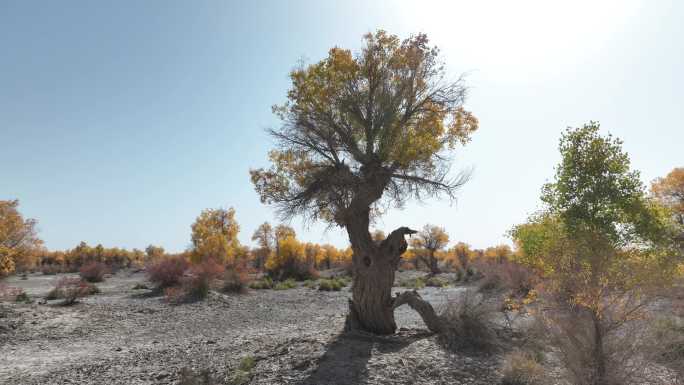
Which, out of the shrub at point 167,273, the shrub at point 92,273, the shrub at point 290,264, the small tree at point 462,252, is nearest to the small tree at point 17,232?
the shrub at point 92,273

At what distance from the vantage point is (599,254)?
18.1ft

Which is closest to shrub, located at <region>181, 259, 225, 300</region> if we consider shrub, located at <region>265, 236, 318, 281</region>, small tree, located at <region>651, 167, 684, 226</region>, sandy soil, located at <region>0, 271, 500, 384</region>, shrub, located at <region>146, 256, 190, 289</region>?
sandy soil, located at <region>0, 271, 500, 384</region>

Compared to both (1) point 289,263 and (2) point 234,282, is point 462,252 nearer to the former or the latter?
(1) point 289,263

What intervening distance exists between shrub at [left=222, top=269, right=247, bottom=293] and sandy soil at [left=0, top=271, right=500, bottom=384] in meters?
5.10

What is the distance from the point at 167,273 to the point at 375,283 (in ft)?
65.0

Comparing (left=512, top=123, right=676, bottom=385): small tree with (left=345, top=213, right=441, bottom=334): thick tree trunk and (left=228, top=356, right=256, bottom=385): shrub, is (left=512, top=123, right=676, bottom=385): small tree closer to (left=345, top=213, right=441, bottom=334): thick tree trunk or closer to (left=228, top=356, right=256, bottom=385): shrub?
(left=345, top=213, right=441, bottom=334): thick tree trunk

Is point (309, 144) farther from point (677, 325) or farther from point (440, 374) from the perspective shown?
point (677, 325)

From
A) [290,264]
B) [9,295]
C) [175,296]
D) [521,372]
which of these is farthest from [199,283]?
[290,264]

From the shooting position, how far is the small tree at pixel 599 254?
5.48 meters

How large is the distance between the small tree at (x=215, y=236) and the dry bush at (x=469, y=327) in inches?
1169

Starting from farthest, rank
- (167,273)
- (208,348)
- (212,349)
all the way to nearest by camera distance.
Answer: (167,273), (208,348), (212,349)

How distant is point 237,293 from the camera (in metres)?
24.2

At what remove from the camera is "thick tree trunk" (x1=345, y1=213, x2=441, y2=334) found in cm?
973

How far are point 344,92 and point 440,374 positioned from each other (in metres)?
6.81
